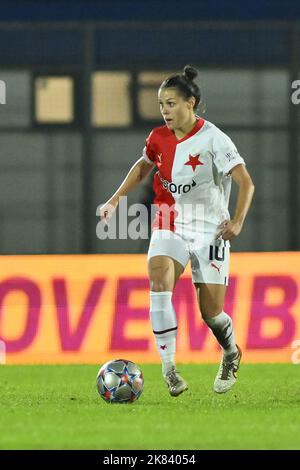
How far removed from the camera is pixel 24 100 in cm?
1592

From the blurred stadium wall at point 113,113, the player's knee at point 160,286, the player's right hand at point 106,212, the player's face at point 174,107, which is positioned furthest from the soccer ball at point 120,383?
the blurred stadium wall at point 113,113

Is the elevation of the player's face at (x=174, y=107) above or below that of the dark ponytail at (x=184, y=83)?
below

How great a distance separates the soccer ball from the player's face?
5.00 ft

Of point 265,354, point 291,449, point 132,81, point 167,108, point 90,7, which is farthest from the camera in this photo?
point 90,7

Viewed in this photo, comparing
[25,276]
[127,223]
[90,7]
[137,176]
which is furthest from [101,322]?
[90,7]

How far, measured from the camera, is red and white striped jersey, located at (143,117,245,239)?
8.86 m

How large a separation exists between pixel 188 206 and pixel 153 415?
1.45 m

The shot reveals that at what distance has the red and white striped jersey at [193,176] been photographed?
8859 mm

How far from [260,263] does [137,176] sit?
3.65 meters

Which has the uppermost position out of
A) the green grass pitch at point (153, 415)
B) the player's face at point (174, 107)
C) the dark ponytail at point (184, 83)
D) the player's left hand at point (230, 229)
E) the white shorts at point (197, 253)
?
the dark ponytail at point (184, 83)

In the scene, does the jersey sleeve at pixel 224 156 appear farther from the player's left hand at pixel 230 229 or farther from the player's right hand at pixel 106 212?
the player's right hand at pixel 106 212

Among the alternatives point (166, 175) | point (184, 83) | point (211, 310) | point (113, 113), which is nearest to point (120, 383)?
point (211, 310)

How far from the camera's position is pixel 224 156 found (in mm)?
8844
